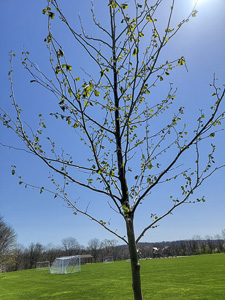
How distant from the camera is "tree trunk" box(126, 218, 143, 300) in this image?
2.05m

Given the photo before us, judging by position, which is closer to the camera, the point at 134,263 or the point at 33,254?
the point at 134,263

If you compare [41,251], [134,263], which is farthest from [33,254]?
[134,263]

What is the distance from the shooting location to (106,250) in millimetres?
74875

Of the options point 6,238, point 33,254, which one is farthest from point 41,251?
point 6,238

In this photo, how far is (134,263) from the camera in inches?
82.0

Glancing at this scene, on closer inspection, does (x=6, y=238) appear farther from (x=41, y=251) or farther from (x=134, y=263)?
(x=134, y=263)

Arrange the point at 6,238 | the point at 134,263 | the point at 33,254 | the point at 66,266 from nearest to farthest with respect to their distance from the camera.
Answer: the point at 134,263 < the point at 66,266 < the point at 6,238 < the point at 33,254

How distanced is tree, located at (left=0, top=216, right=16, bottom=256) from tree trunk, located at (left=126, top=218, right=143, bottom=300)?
145 ft

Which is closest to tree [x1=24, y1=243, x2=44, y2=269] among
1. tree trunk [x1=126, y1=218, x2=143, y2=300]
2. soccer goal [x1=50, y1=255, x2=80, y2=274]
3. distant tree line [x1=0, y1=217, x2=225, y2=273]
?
distant tree line [x1=0, y1=217, x2=225, y2=273]

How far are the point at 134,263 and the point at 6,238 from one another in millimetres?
45115

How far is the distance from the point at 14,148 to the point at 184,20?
6.79ft

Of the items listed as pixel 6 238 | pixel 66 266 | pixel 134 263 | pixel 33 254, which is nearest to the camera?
pixel 134 263

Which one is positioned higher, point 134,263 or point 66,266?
point 66,266

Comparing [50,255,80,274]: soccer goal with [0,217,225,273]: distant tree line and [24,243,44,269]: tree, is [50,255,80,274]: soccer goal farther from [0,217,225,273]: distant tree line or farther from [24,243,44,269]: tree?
[24,243,44,269]: tree
